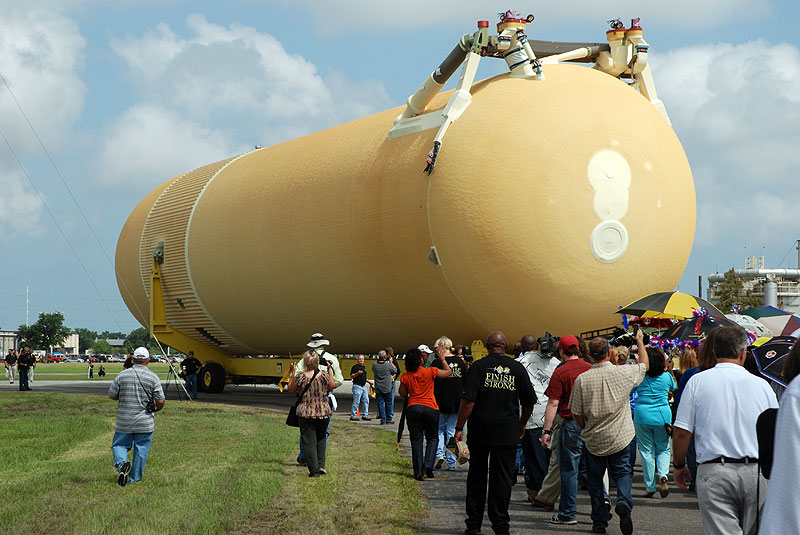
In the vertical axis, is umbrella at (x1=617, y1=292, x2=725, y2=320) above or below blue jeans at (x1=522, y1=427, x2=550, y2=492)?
above

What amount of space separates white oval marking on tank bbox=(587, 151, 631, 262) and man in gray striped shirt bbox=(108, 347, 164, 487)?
8.12 meters

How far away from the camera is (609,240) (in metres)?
14.7

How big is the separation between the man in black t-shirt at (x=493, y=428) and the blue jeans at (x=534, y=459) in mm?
1291

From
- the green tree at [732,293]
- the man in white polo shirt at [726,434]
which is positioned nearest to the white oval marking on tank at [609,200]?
the man in white polo shirt at [726,434]

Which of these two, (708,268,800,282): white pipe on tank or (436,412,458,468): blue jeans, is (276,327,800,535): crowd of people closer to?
(436,412,458,468): blue jeans

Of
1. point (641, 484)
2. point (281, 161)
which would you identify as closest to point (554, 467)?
point (641, 484)

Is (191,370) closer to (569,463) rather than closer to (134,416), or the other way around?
(134,416)

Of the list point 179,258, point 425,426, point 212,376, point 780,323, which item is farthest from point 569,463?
point 212,376

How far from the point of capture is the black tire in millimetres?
24828

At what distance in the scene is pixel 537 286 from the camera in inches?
584

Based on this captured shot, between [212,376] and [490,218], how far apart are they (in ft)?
42.7

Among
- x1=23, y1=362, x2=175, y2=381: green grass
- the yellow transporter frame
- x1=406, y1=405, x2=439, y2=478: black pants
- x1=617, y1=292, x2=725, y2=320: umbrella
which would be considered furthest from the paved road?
x1=23, y1=362, x2=175, y2=381: green grass

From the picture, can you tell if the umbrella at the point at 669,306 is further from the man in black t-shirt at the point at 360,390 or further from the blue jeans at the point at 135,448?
the blue jeans at the point at 135,448

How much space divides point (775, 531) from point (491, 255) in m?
12.0
